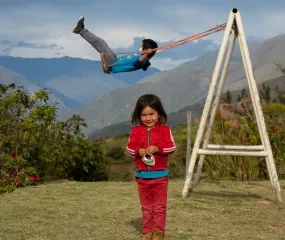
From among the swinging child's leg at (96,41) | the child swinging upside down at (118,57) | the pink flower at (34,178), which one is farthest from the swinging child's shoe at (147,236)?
the pink flower at (34,178)

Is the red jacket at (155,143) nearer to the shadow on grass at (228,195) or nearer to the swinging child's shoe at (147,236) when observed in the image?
the swinging child's shoe at (147,236)

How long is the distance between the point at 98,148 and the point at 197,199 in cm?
472

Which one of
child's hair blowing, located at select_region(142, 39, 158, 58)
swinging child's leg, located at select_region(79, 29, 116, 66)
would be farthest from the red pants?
child's hair blowing, located at select_region(142, 39, 158, 58)

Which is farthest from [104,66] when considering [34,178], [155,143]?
[34,178]

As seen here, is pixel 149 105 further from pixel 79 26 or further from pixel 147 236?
pixel 79 26

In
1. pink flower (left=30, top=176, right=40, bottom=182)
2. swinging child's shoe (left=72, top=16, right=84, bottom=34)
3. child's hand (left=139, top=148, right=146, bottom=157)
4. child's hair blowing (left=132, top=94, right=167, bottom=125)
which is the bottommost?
pink flower (left=30, top=176, right=40, bottom=182)

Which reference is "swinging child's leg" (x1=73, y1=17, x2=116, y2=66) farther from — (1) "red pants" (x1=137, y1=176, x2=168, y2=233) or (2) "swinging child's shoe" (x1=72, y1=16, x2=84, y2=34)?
(1) "red pants" (x1=137, y1=176, x2=168, y2=233)

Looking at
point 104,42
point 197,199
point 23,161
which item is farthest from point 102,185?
point 104,42

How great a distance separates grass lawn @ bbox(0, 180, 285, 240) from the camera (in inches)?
204

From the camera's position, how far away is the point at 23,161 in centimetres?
946

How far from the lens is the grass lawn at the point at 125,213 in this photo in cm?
519

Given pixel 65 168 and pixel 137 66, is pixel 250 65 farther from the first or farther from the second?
pixel 65 168

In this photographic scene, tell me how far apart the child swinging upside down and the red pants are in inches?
78.0

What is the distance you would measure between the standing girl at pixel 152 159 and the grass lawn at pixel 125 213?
0.86 ft
